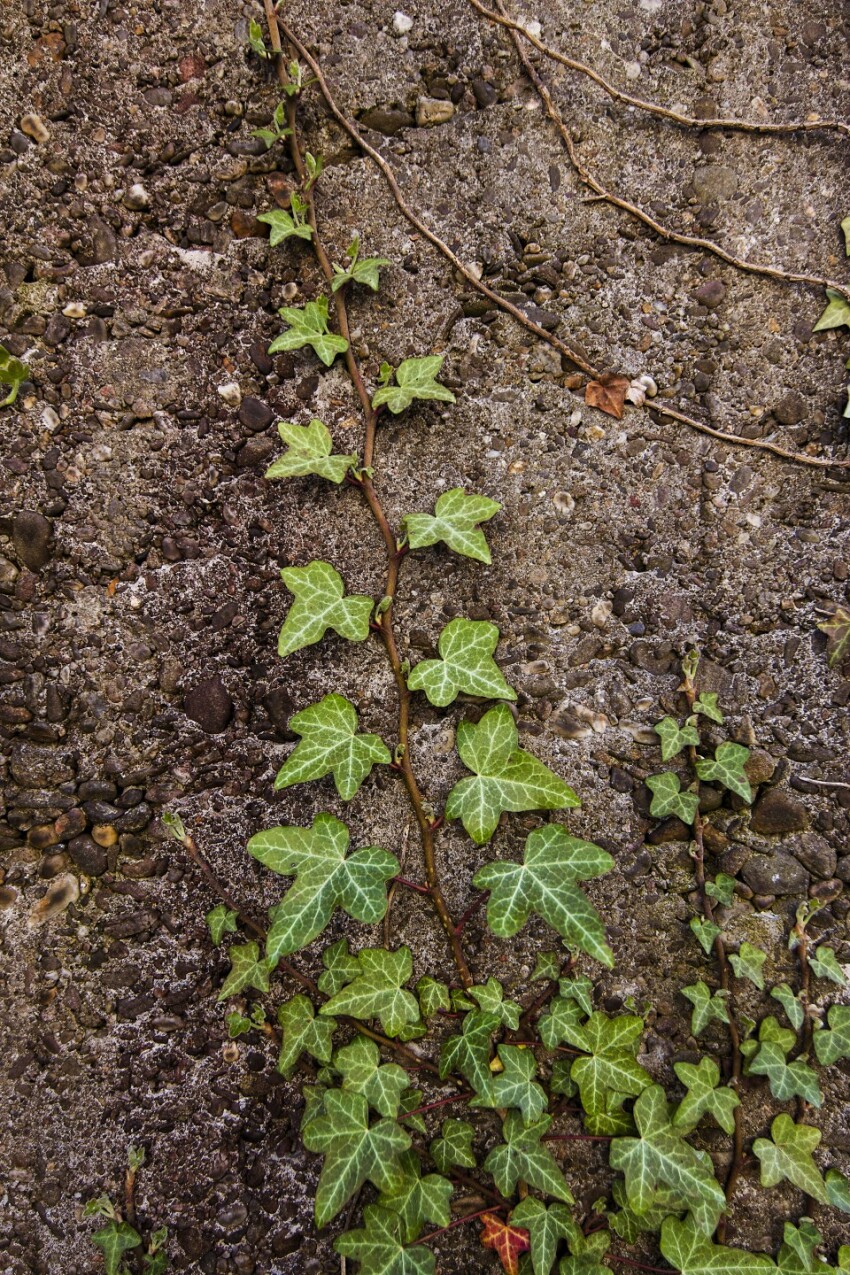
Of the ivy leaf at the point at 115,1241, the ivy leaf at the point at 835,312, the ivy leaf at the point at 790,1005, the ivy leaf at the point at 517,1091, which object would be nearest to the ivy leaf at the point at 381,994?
the ivy leaf at the point at 517,1091

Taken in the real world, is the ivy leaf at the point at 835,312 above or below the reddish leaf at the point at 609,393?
above

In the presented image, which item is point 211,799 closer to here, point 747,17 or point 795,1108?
point 795,1108

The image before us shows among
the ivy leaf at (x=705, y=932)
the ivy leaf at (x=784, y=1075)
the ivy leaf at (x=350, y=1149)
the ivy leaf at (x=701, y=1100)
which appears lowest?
the ivy leaf at (x=350, y=1149)

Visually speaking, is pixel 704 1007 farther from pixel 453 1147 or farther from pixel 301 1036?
pixel 301 1036

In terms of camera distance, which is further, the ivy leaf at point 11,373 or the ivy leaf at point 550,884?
the ivy leaf at point 11,373

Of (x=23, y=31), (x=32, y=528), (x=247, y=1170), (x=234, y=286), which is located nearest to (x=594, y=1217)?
(x=247, y=1170)

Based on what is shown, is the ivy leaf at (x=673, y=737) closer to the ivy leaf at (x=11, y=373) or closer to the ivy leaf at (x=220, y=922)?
the ivy leaf at (x=220, y=922)
